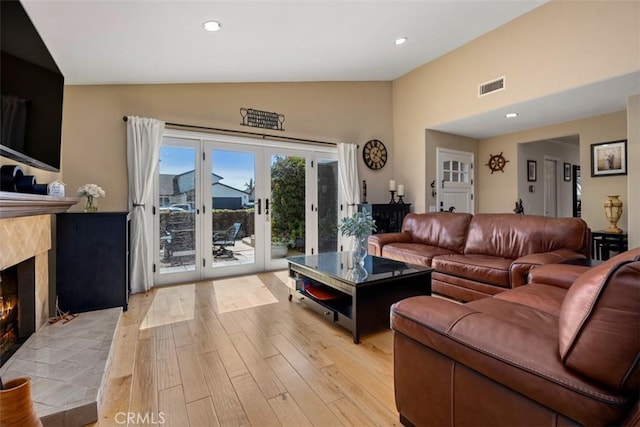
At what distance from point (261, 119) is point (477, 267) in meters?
3.33

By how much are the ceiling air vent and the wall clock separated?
1766 millimetres

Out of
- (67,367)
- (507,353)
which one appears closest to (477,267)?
(507,353)

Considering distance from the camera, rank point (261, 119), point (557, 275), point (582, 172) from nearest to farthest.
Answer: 1. point (557, 275)
2. point (261, 119)
3. point (582, 172)

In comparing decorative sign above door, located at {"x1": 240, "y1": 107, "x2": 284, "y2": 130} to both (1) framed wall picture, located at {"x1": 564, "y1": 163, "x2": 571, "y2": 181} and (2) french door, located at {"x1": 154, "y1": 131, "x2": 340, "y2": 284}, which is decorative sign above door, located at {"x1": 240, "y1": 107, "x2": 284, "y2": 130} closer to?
(2) french door, located at {"x1": 154, "y1": 131, "x2": 340, "y2": 284}

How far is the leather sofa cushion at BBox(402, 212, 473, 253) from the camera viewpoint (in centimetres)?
366

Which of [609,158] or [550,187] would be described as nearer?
[609,158]

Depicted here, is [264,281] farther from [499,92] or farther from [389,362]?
[499,92]

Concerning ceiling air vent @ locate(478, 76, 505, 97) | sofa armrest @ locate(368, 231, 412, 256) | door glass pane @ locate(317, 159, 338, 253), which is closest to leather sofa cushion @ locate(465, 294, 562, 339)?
sofa armrest @ locate(368, 231, 412, 256)

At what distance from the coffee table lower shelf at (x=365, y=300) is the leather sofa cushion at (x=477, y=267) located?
56cm

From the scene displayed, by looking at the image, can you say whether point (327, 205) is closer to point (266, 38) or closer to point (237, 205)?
point (237, 205)

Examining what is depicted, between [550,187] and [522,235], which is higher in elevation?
[550,187]

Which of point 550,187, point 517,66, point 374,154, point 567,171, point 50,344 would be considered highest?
point 517,66

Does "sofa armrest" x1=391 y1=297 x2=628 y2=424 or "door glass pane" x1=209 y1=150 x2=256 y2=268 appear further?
"door glass pane" x1=209 y1=150 x2=256 y2=268

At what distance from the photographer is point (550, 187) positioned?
5.78 meters
